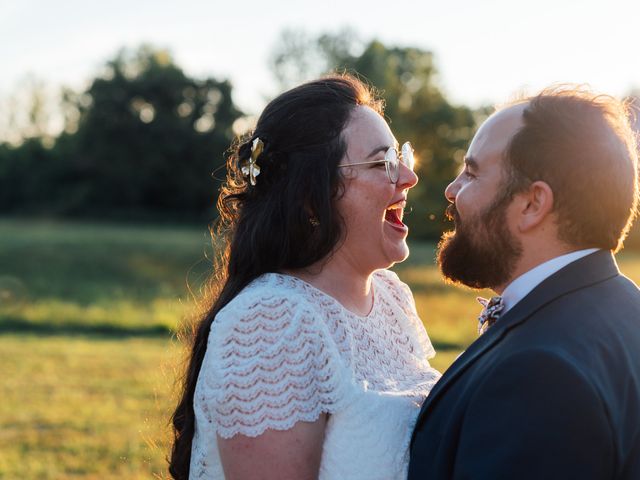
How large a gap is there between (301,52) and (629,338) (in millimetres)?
42295

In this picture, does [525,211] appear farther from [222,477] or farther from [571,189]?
[222,477]

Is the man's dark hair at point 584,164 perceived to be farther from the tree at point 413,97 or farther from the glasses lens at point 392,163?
Answer: the tree at point 413,97

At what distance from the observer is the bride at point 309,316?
261 cm

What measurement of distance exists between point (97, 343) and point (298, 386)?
12.0 meters

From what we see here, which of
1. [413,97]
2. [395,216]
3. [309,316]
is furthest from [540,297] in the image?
[413,97]

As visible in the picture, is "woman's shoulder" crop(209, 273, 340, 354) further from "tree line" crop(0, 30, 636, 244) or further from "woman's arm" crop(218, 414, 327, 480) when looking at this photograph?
"tree line" crop(0, 30, 636, 244)

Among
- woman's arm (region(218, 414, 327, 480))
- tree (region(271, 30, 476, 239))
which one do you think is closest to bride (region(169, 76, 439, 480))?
woman's arm (region(218, 414, 327, 480))

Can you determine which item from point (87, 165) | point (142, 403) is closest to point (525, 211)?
point (142, 403)

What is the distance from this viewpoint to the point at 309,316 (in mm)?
2740

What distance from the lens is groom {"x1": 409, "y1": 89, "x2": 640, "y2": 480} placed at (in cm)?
192

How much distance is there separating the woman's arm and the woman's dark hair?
0.54 metres

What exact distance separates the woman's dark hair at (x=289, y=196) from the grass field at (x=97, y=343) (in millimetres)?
607

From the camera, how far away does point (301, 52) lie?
43094 millimetres

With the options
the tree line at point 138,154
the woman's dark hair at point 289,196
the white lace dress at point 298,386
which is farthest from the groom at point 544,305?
the tree line at point 138,154
